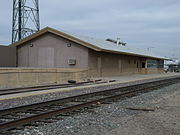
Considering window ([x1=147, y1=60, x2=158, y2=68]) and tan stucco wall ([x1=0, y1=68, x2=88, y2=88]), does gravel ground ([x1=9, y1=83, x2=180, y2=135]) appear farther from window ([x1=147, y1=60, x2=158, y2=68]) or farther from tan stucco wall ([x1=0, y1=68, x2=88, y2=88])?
window ([x1=147, y1=60, x2=158, y2=68])

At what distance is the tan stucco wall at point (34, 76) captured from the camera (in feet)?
61.8

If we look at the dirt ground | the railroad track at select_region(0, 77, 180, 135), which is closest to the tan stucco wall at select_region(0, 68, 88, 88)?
the railroad track at select_region(0, 77, 180, 135)

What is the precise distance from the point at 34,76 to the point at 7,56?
1154 centimetres

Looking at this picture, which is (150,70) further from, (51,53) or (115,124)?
(115,124)

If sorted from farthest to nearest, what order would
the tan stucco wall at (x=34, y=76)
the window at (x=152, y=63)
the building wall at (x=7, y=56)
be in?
the window at (x=152, y=63), the building wall at (x=7, y=56), the tan stucco wall at (x=34, y=76)

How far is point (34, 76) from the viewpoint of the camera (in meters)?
21.4

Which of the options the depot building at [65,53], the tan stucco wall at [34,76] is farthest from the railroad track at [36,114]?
the depot building at [65,53]

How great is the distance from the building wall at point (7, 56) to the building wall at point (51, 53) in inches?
41.9

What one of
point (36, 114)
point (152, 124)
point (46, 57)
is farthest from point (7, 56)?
point (152, 124)

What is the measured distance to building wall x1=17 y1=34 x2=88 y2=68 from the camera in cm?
3027

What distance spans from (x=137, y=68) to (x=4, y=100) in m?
34.5

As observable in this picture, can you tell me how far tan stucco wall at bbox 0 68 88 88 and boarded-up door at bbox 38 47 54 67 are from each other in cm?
657

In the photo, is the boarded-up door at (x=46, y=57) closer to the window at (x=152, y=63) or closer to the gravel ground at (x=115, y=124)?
the gravel ground at (x=115, y=124)

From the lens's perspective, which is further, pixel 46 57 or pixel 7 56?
pixel 46 57
